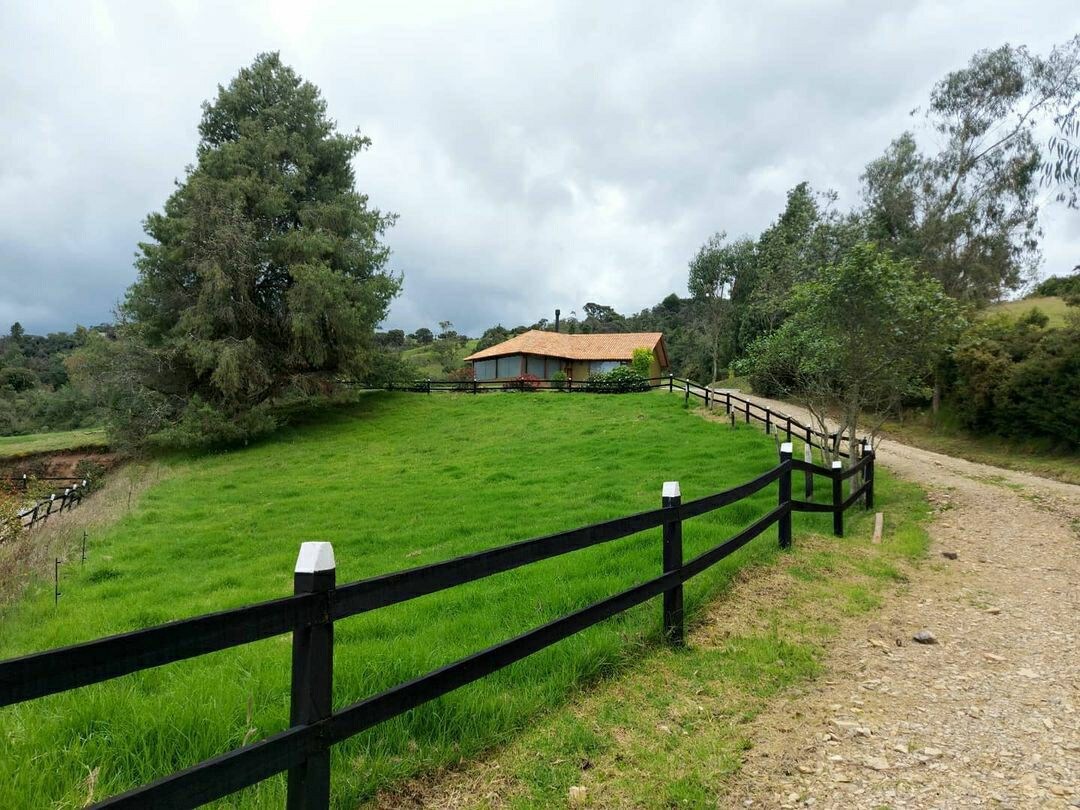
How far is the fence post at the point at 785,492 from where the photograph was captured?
6938 millimetres

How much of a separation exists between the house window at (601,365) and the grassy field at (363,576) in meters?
27.2

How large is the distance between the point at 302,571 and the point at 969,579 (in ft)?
25.6

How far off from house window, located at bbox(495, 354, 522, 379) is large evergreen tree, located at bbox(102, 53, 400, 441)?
703 inches

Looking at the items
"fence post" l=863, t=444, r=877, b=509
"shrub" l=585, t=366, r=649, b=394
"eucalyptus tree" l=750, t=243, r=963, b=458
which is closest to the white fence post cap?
"fence post" l=863, t=444, r=877, b=509

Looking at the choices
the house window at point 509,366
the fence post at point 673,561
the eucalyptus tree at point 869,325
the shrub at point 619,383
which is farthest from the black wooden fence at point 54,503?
the house window at point 509,366

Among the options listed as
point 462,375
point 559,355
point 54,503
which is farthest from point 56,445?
point 559,355

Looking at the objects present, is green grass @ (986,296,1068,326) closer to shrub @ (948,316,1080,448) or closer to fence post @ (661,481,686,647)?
shrub @ (948,316,1080,448)

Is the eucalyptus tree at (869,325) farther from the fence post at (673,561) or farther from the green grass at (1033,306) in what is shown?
the green grass at (1033,306)

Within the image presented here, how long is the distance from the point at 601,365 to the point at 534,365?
5.57 metres

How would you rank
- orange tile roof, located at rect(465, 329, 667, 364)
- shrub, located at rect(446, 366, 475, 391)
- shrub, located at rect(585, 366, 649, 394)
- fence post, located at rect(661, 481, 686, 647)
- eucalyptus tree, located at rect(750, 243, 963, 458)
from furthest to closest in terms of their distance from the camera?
shrub, located at rect(446, 366, 475, 391) < orange tile roof, located at rect(465, 329, 667, 364) < shrub, located at rect(585, 366, 649, 394) < eucalyptus tree, located at rect(750, 243, 963, 458) < fence post, located at rect(661, 481, 686, 647)

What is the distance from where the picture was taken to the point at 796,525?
9102 mm

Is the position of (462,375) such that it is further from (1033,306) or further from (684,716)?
(684,716)

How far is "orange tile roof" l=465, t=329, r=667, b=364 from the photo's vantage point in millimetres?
46188

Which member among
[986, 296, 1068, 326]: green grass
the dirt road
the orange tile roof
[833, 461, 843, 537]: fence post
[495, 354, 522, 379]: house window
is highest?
[986, 296, 1068, 326]: green grass
